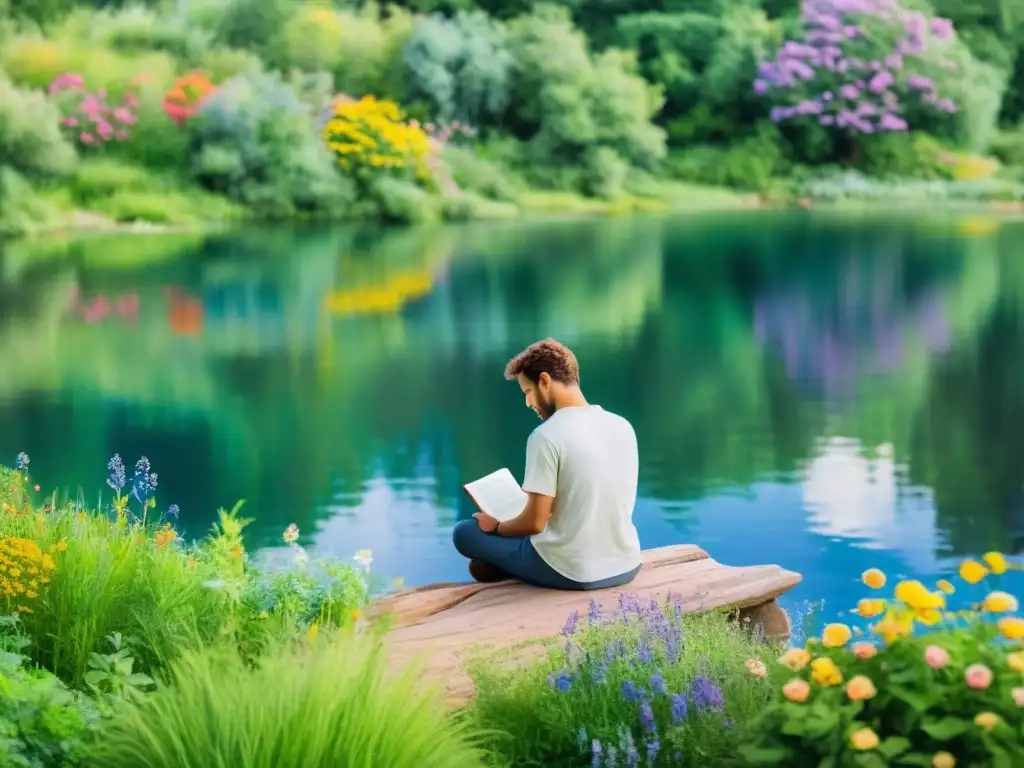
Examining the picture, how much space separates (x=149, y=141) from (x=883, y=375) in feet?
53.0

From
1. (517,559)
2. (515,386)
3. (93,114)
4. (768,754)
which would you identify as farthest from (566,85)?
(768,754)

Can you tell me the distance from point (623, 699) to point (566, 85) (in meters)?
26.7

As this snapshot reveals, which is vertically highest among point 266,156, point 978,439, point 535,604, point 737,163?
point 535,604

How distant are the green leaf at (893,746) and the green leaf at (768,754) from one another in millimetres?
155

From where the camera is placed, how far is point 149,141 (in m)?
25.6

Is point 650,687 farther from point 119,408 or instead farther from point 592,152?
point 592,152

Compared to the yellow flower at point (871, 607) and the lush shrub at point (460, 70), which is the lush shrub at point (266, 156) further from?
the yellow flower at point (871, 607)

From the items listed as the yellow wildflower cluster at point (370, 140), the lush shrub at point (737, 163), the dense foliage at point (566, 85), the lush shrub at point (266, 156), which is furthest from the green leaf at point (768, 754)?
the lush shrub at point (737, 163)

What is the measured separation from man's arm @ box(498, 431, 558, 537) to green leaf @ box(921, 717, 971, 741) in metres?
1.59

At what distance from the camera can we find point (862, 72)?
31625 millimetres

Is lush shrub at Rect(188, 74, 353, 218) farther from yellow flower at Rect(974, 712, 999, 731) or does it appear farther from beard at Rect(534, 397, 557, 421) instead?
yellow flower at Rect(974, 712, 999, 731)

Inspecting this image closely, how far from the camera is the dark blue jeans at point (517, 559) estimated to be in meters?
4.07

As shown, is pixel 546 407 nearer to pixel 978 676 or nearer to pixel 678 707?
pixel 678 707

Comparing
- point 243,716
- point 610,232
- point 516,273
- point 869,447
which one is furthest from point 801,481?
point 610,232
